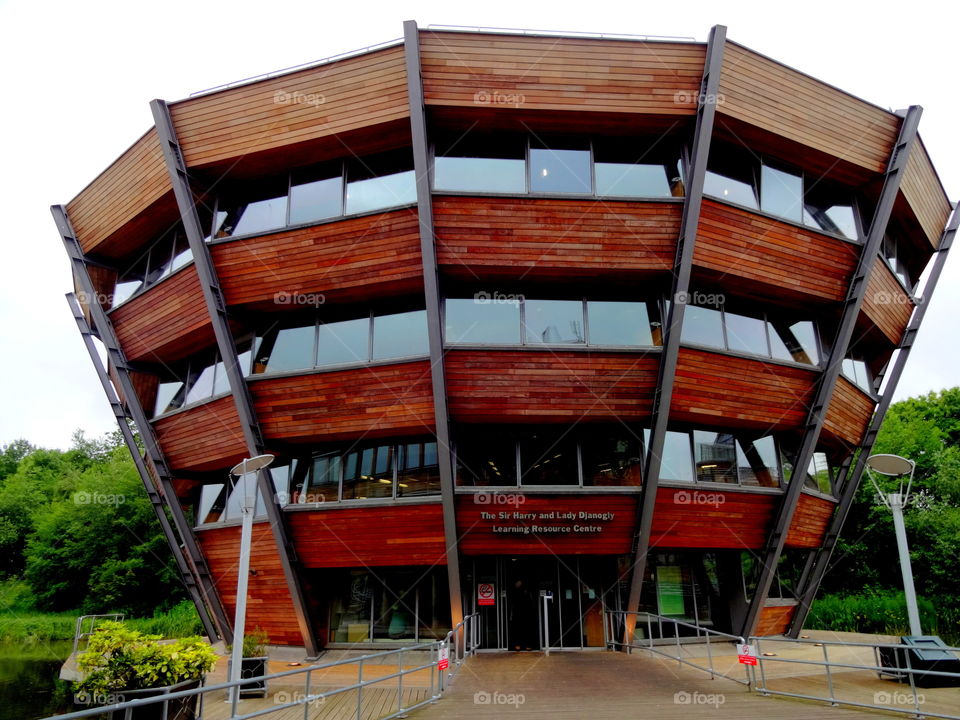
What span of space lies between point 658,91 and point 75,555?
3712 cm

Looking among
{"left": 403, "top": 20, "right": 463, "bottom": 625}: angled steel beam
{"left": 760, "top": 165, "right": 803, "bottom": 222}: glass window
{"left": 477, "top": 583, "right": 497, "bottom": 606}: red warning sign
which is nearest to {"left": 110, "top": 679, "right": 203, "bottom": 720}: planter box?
{"left": 403, "top": 20, "right": 463, "bottom": 625}: angled steel beam

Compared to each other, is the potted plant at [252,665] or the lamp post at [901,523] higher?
the lamp post at [901,523]

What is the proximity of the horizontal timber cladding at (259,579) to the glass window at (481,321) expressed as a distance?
7108 mm

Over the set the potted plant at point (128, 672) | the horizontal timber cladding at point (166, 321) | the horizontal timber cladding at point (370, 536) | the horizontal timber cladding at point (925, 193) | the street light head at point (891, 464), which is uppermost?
the horizontal timber cladding at point (925, 193)

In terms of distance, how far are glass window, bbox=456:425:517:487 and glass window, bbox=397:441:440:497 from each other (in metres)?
0.69

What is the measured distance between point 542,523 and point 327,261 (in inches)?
324

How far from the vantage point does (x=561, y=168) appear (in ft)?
48.0

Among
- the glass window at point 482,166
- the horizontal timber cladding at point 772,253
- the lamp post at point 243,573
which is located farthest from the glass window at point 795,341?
the lamp post at point 243,573

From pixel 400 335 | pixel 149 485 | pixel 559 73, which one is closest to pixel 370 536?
pixel 400 335

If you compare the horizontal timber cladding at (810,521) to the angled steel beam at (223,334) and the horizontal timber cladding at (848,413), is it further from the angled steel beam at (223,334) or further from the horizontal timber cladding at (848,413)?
the angled steel beam at (223,334)

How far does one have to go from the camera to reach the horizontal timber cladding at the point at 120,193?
15.3 m

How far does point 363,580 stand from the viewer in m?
A: 17.0

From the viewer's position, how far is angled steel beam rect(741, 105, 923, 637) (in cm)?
Answer: 1457

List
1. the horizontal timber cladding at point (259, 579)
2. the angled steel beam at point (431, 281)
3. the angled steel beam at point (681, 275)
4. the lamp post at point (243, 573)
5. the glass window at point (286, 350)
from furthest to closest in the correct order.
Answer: the horizontal timber cladding at point (259, 579) < the glass window at point (286, 350) < the angled steel beam at point (681, 275) < the angled steel beam at point (431, 281) < the lamp post at point (243, 573)
